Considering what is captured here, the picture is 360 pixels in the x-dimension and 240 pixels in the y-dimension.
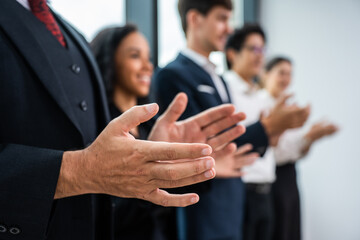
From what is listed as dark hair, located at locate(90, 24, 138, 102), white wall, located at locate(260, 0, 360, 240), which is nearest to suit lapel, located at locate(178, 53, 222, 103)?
dark hair, located at locate(90, 24, 138, 102)

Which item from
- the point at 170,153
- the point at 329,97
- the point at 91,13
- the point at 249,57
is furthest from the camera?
the point at 329,97

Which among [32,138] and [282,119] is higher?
[32,138]

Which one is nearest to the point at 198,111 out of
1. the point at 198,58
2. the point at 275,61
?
the point at 198,58

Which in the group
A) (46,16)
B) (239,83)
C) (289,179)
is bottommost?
(289,179)

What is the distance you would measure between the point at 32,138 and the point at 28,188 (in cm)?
13

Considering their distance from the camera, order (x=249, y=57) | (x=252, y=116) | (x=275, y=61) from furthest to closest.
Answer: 1. (x=275, y=61)
2. (x=249, y=57)
3. (x=252, y=116)

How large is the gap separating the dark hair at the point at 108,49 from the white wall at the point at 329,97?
269cm

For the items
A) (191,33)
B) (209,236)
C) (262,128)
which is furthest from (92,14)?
(209,236)

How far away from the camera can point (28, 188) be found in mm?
546

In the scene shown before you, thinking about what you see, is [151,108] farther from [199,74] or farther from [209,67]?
[209,67]

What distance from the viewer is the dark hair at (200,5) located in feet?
5.49

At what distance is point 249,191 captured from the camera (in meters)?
2.06

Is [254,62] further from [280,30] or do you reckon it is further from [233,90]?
[280,30]

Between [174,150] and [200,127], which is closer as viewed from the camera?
[174,150]
